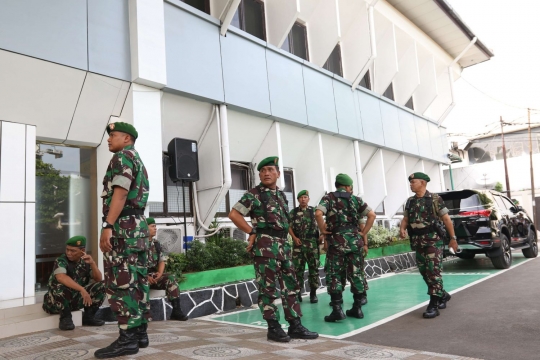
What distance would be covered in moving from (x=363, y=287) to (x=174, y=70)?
4.98 metres

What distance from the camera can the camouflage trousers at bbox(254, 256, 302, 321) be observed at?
4.13m

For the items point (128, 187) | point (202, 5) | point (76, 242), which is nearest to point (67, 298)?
point (76, 242)

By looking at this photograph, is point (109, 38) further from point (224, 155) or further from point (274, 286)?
point (274, 286)

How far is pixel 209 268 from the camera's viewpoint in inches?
278

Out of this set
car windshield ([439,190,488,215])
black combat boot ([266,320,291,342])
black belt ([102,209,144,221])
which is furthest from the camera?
car windshield ([439,190,488,215])

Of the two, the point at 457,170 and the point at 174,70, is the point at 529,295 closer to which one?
the point at 174,70

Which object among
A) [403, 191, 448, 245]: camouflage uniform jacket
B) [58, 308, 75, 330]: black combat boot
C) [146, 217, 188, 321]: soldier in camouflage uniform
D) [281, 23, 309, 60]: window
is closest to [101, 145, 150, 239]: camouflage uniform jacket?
[58, 308, 75, 330]: black combat boot

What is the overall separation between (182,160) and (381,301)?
4062 mm

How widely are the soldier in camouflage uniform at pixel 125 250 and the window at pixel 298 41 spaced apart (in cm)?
888

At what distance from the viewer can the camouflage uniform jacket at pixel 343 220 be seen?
5.30m

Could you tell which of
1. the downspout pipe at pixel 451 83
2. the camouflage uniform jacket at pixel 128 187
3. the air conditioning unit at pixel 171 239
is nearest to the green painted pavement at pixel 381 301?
the air conditioning unit at pixel 171 239

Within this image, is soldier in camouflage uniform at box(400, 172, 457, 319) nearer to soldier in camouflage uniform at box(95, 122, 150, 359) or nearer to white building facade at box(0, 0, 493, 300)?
soldier in camouflage uniform at box(95, 122, 150, 359)

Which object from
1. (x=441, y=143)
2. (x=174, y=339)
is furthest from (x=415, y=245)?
(x=441, y=143)

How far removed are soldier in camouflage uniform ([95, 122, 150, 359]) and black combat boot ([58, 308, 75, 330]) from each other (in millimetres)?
1655
